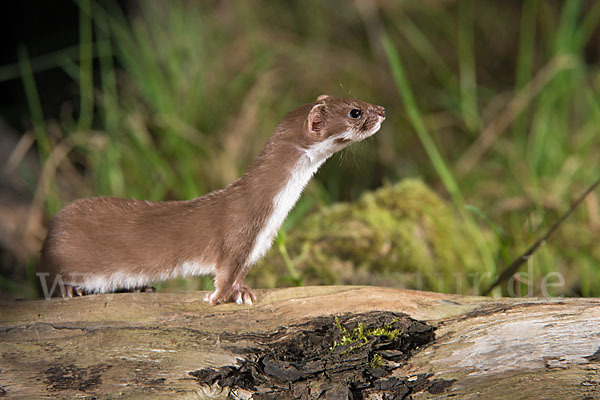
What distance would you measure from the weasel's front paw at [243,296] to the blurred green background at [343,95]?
1230mm

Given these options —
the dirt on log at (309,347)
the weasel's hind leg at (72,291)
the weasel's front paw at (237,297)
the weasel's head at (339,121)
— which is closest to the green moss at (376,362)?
the dirt on log at (309,347)

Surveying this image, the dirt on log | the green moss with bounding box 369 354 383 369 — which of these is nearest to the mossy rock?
the dirt on log

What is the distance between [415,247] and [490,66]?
183 inches

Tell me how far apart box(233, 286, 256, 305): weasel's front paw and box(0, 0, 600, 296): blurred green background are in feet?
4.04

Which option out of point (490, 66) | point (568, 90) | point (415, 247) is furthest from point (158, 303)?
point (490, 66)

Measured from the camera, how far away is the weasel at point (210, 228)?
8.46 feet

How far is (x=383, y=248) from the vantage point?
3.88m

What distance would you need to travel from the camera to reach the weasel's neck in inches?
102

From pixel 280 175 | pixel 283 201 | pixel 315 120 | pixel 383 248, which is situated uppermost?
pixel 315 120

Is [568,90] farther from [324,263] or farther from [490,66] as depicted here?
[324,263]

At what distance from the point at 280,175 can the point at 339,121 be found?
1.12ft

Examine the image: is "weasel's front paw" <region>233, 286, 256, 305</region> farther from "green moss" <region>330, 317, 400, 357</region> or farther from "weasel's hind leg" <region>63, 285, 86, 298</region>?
"weasel's hind leg" <region>63, 285, 86, 298</region>

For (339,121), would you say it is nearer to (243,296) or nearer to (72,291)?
(243,296)

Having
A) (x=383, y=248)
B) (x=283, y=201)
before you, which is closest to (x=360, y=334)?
(x=283, y=201)
